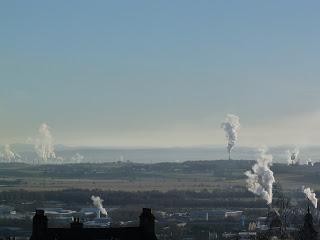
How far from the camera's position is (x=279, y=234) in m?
146

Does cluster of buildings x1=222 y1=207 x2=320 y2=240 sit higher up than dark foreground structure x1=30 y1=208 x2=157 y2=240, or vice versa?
dark foreground structure x1=30 y1=208 x2=157 y2=240

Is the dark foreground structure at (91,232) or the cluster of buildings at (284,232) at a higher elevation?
the dark foreground structure at (91,232)

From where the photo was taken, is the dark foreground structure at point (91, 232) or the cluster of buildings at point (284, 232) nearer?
the dark foreground structure at point (91, 232)

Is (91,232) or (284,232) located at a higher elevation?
(91,232)

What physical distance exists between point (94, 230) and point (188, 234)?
13000 centimetres

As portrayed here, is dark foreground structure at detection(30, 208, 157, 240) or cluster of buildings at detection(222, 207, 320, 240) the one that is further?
cluster of buildings at detection(222, 207, 320, 240)

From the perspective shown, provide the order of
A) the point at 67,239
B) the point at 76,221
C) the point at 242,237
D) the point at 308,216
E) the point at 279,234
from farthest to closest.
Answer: the point at 242,237 < the point at 279,234 < the point at 308,216 < the point at 76,221 < the point at 67,239

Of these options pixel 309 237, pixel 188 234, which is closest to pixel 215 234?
pixel 188 234

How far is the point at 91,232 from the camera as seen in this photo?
2539 inches

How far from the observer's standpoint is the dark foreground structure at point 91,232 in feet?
210

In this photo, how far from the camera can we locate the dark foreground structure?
210 ft

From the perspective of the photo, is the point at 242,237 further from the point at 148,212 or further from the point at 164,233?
the point at 148,212

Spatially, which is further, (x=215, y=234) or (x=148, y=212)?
(x=215, y=234)

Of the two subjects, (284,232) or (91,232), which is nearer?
(91,232)
